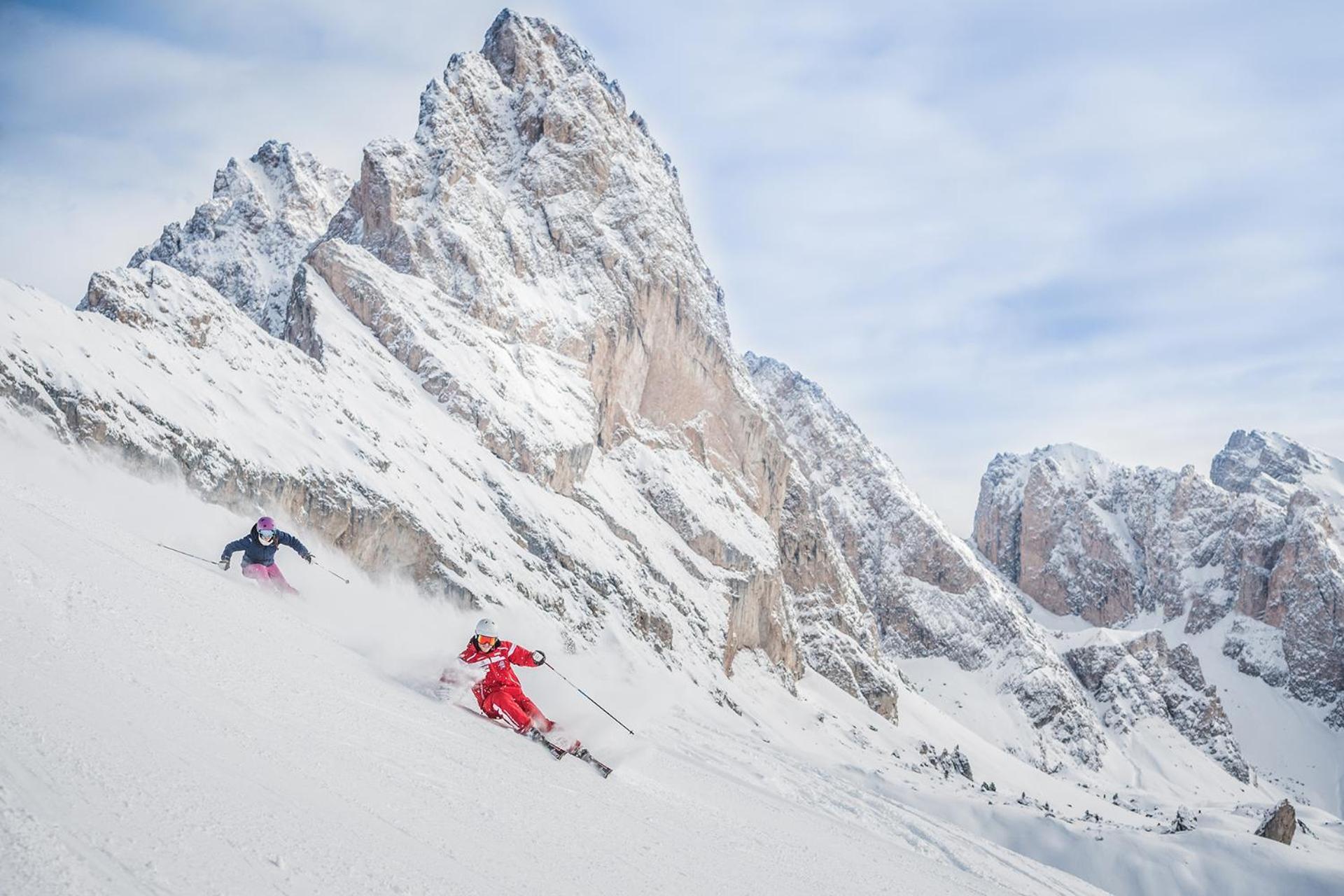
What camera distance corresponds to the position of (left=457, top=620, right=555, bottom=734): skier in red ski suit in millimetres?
9898

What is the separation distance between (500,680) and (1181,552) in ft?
610

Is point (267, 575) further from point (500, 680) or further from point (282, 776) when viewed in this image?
point (282, 776)

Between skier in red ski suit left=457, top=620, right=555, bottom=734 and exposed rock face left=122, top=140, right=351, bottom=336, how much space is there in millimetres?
72672

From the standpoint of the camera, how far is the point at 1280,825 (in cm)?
2408

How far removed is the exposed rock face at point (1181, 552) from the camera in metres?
145

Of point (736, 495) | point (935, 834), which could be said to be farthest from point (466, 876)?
point (736, 495)

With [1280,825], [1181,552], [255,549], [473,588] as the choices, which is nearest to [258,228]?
[473,588]

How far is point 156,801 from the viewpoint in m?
4.22

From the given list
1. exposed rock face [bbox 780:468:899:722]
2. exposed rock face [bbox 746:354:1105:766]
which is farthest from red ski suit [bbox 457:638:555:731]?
exposed rock face [bbox 746:354:1105:766]

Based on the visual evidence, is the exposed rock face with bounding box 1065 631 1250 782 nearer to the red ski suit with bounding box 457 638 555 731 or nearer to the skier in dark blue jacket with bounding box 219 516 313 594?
the skier in dark blue jacket with bounding box 219 516 313 594

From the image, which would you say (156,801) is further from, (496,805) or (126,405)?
(126,405)

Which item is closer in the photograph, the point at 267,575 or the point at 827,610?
the point at 267,575

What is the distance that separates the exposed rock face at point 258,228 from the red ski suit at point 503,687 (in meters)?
72.7

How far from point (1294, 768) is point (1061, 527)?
56.8 metres
